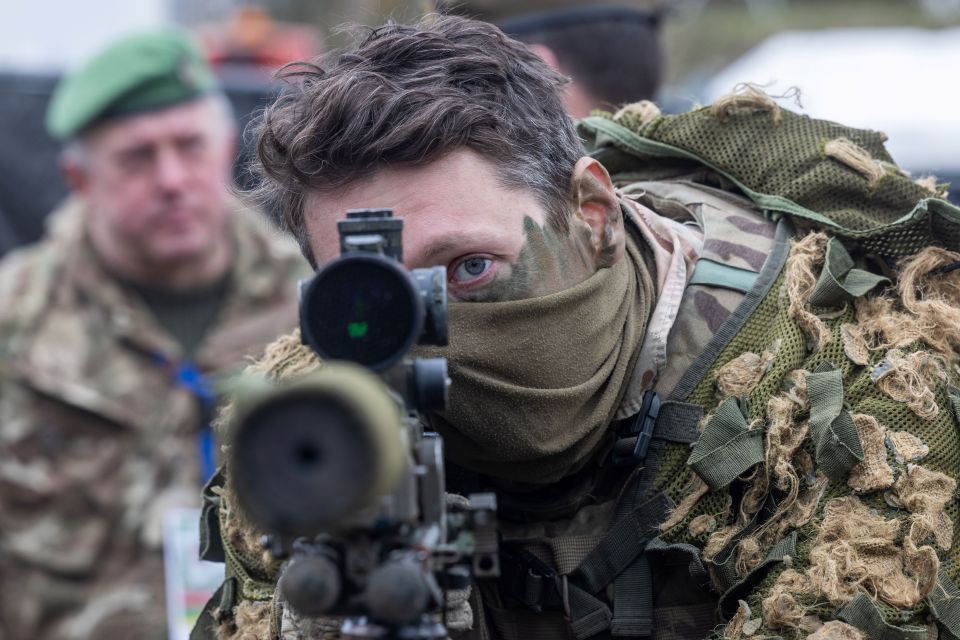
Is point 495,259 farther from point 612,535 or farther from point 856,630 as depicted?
point 856,630

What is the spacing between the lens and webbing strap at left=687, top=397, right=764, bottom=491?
2.85m

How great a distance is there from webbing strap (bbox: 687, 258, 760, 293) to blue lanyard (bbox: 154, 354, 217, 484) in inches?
144

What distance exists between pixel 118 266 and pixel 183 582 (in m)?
1.58

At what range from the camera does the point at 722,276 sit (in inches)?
124

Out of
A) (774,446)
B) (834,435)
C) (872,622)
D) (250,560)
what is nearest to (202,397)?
(250,560)

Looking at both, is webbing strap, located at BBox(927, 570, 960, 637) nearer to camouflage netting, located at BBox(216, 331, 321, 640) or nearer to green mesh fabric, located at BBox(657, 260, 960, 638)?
green mesh fabric, located at BBox(657, 260, 960, 638)

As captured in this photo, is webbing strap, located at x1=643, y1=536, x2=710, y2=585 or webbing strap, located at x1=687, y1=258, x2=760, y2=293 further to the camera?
webbing strap, located at x1=687, y1=258, x2=760, y2=293

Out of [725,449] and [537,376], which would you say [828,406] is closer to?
[725,449]

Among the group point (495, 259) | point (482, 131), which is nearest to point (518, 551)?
point (495, 259)

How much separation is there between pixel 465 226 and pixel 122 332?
162 inches

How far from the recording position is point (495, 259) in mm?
2812

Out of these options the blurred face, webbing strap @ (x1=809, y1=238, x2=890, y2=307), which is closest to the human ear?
webbing strap @ (x1=809, y1=238, x2=890, y2=307)

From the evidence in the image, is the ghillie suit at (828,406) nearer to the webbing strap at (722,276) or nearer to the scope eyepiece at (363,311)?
the webbing strap at (722,276)

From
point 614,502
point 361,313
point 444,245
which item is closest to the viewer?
point 361,313
